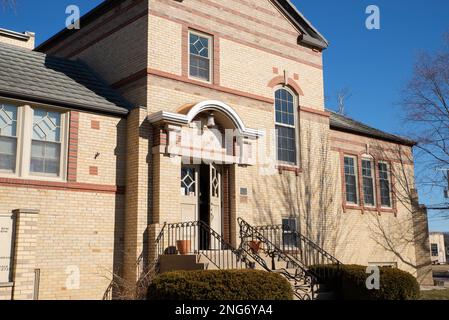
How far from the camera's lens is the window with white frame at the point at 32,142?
1204 cm

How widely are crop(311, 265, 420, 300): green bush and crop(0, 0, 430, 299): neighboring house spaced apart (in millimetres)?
1280

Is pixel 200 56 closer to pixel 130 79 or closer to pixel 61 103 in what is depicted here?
pixel 130 79

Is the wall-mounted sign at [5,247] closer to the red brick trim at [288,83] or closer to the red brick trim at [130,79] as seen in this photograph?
the red brick trim at [130,79]

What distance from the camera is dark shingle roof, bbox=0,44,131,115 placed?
1248 cm

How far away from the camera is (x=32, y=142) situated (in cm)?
1241

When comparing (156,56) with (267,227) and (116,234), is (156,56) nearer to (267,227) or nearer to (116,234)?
(116,234)

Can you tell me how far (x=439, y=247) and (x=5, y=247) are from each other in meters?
71.7

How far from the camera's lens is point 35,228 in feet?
36.8

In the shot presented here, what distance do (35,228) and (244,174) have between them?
628cm

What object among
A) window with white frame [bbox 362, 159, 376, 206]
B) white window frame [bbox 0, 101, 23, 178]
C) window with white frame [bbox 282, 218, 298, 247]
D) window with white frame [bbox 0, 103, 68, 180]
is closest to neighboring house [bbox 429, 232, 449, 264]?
window with white frame [bbox 362, 159, 376, 206]

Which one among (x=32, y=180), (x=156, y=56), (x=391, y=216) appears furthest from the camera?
(x=391, y=216)

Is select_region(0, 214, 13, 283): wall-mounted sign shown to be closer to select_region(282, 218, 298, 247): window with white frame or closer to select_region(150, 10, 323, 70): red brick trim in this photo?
select_region(150, 10, 323, 70): red brick trim

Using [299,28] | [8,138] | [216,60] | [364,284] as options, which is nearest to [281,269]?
[364,284]

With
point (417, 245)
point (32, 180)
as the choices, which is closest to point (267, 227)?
point (32, 180)
